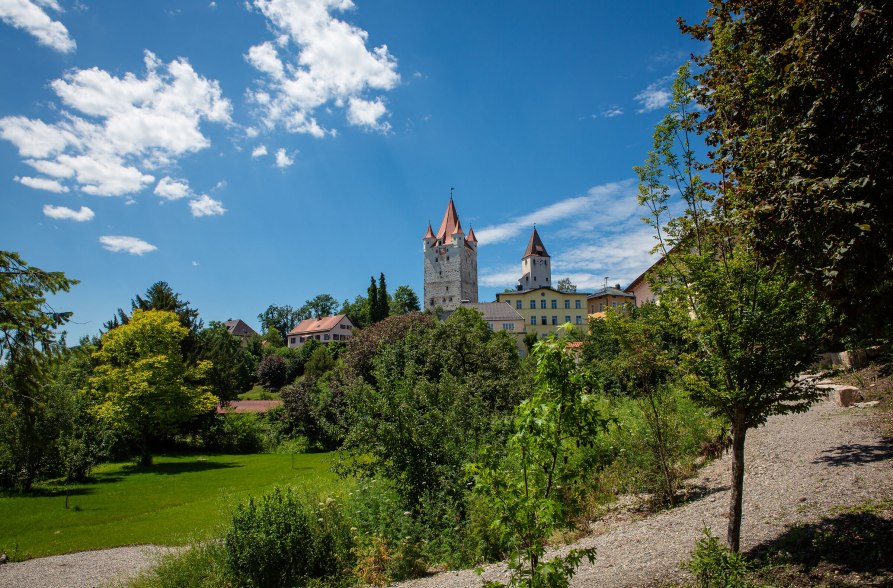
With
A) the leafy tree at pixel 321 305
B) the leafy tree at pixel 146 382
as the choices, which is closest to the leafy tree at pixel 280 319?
the leafy tree at pixel 321 305

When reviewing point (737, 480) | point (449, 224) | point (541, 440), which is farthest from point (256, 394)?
point (541, 440)

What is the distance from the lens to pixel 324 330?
10144 centimetres

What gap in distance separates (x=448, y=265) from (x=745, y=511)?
9715 centimetres

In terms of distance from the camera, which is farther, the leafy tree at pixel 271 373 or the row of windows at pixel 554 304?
the row of windows at pixel 554 304

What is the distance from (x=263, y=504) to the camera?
908 centimetres

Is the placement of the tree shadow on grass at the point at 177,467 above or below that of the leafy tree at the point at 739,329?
below

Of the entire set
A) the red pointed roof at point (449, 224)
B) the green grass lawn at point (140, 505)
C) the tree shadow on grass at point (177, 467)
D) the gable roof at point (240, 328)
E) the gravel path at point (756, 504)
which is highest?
the red pointed roof at point (449, 224)

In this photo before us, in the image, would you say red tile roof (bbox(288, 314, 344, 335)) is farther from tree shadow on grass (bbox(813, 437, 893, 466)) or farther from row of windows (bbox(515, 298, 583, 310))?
tree shadow on grass (bbox(813, 437, 893, 466))

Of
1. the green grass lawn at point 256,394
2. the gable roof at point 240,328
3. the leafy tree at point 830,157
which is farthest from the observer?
the gable roof at point 240,328

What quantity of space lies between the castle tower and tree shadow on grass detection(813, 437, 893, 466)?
305 feet

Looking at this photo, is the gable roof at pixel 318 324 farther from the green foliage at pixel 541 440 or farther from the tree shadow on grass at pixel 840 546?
the green foliage at pixel 541 440

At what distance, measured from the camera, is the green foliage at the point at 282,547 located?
7.84 metres

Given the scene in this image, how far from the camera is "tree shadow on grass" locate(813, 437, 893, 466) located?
7982mm

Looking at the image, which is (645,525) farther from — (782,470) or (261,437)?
(261,437)
